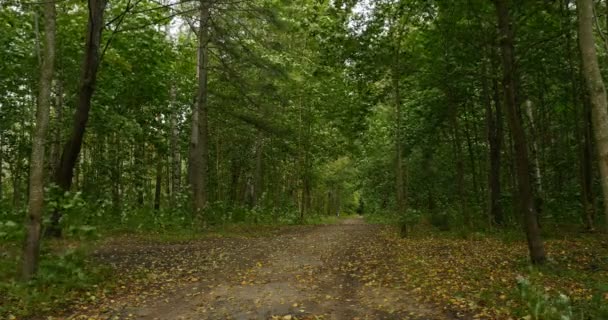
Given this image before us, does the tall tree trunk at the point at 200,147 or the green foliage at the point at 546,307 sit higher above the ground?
the tall tree trunk at the point at 200,147

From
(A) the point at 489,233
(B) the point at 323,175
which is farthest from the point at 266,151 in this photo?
(A) the point at 489,233

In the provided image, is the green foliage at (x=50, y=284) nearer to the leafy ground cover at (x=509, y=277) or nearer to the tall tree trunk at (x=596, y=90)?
the leafy ground cover at (x=509, y=277)

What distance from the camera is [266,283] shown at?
795 centimetres

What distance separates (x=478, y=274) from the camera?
7.94 meters

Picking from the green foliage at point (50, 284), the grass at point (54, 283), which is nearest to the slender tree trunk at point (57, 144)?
the grass at point (54, 283)

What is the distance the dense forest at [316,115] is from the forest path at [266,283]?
1.70 feet

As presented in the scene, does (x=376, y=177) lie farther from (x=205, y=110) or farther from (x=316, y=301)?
(x=316, y=301)

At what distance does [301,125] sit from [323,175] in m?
14.0


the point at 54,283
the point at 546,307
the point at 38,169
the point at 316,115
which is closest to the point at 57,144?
the point at 38,169

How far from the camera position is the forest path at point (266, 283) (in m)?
6.20

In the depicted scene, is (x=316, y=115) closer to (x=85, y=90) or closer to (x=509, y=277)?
(x=85, y=90)

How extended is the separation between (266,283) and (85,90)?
264 inches

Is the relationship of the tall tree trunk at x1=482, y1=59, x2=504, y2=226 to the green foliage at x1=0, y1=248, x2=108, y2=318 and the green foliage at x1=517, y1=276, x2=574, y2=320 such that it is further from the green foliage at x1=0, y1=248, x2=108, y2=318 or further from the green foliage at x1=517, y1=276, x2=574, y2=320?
the green foliage at x1=0, y1=248, x2=108, y2=318

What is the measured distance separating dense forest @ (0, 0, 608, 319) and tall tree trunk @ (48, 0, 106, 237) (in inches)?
2.0
